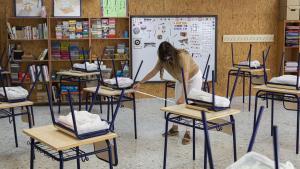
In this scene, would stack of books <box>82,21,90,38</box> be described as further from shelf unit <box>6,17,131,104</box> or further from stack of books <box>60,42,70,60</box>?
stack of books <box>60,42,70,60</box>

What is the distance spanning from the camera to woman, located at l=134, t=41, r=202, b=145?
162 inches

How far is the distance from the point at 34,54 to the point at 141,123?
2.57 m

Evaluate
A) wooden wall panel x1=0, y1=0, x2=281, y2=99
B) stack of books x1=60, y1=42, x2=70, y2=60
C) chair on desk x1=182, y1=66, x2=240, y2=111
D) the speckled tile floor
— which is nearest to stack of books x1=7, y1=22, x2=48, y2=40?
stack of books x1=60, y1=42, x2=70, y2=60

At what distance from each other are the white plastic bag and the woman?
2210 mm

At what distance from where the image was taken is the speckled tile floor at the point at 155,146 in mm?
3803

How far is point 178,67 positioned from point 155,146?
2.99 ft

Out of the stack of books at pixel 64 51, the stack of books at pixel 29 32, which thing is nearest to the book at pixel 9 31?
the stack of books at pixel 29 32

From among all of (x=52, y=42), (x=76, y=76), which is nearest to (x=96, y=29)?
(x=52, y=42)

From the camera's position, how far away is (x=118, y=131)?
498 cm

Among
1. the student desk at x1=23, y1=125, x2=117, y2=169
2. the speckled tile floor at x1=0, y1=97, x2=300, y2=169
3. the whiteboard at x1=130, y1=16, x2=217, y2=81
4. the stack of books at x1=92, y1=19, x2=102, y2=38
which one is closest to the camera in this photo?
the student desk at x1=23, y1=125, x2=117, y2=169

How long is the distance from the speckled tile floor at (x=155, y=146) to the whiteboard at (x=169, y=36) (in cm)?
141

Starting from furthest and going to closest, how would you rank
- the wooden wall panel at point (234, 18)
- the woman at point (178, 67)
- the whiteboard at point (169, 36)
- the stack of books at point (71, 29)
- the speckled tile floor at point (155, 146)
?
the wooden wall panel at point (234, 18) < the whiteboard at point (169, 36) < the stack of books at point (71, 29) < the woman at point (178, 67) < the speckled tile floor at point (155, 146)

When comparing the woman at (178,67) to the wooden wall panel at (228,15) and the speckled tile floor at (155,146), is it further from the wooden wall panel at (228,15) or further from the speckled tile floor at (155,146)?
the wooden wall panel at (228,15)

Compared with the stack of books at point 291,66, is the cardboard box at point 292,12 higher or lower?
higher
